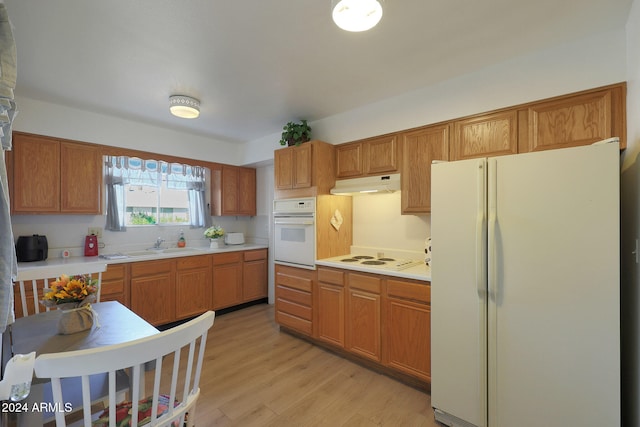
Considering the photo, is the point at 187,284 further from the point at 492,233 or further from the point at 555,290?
the point at 555,290

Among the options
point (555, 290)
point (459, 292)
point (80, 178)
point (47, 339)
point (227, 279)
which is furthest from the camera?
point (227, 279)

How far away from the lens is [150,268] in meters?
3.09

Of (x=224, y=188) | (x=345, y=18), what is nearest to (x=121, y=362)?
(x=345, y=18)

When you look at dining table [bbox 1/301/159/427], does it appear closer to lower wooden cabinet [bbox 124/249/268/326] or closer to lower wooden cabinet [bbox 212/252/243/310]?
lower wooden cabinet [bbox 124/249/268/326]

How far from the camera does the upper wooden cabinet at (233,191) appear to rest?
4.14 metres

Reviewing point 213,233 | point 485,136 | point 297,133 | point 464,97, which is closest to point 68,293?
point 297,133

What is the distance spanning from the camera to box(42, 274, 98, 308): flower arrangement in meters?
1.32

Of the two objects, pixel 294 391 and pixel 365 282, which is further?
pixel 365 282

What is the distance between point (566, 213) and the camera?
1.43m

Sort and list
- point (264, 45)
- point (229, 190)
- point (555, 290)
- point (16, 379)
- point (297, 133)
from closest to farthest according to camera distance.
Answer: point (16, 379)
point (555, 290)
point (264, 45)
point (297, 133)
point (229, 190)

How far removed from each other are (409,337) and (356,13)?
2.17 metres

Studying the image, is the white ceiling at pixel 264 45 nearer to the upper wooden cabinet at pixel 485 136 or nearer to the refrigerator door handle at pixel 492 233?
the upper wooden cabinet at pixel 485 136

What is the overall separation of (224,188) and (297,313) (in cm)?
222

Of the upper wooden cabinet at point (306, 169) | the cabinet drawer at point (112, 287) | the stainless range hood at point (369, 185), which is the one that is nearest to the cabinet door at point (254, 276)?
the upper wooden cabinet at point (306, 169)
